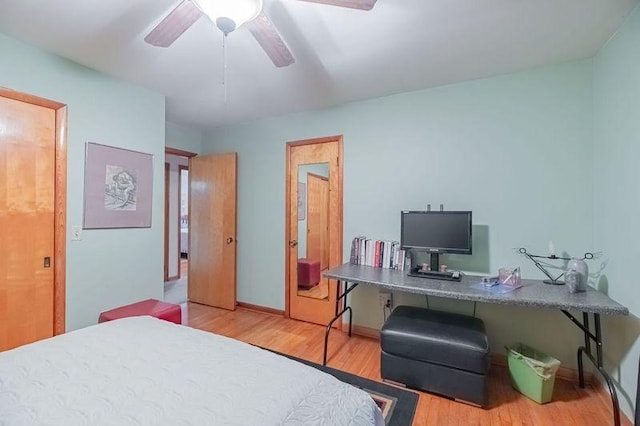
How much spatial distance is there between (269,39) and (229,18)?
30 centimetres

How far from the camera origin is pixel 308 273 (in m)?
3.27

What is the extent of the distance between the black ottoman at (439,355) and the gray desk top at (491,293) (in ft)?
0.93

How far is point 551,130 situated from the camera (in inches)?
86.9

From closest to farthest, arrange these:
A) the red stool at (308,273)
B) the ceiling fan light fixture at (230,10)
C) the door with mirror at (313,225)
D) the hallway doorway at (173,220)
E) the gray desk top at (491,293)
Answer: the ceiling fan light fixture at (230,10), the gray desk top at (491,293), the door with mirror at (313,225), the red stool at (308,273), the hallway doorway at (173,220)

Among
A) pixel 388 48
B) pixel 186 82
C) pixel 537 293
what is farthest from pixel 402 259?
pixel 186 82

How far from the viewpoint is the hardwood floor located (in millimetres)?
1748

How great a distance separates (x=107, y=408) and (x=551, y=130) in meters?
3.00

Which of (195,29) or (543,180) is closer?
(195,29)

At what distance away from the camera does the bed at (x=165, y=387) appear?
84cm

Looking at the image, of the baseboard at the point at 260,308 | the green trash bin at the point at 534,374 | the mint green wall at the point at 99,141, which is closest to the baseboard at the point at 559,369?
the green trash bin at the point at 534,374

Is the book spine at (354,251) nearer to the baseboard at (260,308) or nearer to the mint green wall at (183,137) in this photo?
the baseboard at (260,308)

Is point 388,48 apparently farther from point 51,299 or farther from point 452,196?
point 51,299

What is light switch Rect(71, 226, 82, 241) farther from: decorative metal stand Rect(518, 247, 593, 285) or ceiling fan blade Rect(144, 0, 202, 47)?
decorative metal stand Rect(518, 247, 593, 285)

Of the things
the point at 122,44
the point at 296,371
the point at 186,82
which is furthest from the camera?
the point at 186,82
